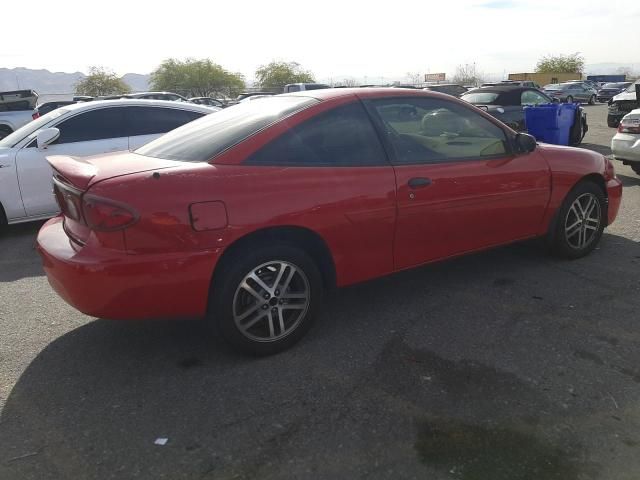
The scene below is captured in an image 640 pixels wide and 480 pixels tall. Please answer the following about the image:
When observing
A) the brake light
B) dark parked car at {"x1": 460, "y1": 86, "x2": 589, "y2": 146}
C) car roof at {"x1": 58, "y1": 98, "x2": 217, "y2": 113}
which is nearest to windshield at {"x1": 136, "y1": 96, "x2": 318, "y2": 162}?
the brake light

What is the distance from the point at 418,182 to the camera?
3.48m

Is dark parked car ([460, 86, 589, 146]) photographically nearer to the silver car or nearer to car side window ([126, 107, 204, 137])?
car side window ([126, 107, 204, 137])

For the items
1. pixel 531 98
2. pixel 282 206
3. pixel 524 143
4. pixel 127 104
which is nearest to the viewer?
pixel 282 206

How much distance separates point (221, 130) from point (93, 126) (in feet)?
11.8

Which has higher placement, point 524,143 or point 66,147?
point 524,143

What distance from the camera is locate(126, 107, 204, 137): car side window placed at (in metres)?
6.46

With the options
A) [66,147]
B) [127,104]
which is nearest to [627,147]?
[127,104]

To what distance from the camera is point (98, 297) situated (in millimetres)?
2754

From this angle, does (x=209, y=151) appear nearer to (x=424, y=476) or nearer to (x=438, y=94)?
(x=438, y=94)

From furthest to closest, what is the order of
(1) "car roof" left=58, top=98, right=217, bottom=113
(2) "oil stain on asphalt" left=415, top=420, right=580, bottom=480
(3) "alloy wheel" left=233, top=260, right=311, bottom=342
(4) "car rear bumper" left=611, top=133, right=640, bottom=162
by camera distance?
(4) "car rear bumper" left=611, top=133, right=640, bottom=162 < (1) "car roof" left=58, top=98, right=217, bottom=113 < (3) "alloy wheel" left=233, top=260, right=311, bottom=342 < (2) "oil stain on asphalt" left=415, top=420, right=580, bottom=480

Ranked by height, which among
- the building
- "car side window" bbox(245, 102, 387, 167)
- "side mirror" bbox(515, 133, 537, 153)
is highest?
the building

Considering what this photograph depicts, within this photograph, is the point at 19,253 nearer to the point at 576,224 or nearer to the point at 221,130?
the point at 221,130

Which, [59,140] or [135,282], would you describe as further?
[59,140]

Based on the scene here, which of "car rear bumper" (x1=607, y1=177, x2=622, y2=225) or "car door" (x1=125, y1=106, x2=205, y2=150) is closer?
"car rear bumper" (x1=607, y1=177, x2=622, y2=225)
